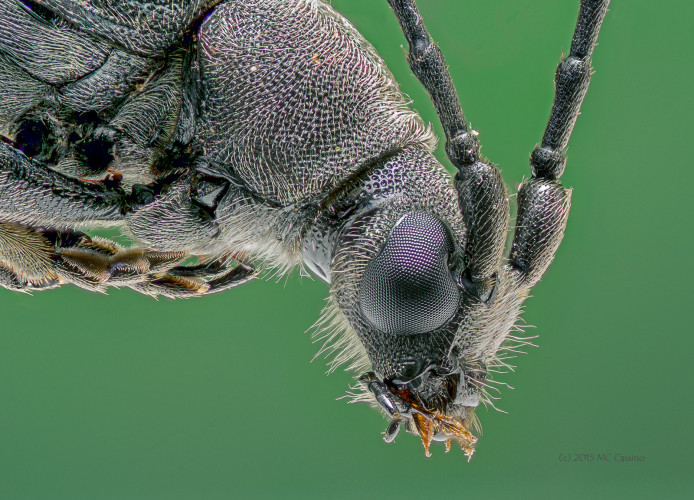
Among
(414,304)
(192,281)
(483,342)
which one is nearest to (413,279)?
(414,304)

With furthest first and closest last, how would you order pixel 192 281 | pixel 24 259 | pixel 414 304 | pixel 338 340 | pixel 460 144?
1. pixel 192 281
2. pixel 24 259
3. pixel 338 340
4. pixel 414 304
5. pixel 460 144

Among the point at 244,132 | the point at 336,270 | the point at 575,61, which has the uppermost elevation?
the point at 575,61

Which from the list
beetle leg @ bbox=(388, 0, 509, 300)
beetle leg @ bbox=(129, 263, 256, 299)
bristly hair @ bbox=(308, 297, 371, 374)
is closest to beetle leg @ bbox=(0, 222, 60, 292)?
beetle leg @ bbox=(129, 263, 256, 299)

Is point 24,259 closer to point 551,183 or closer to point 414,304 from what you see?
point 414,304

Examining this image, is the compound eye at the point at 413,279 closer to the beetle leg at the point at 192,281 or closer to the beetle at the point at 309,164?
the beetle at the point at 309,164

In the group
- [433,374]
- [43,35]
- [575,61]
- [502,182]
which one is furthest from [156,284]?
[575,61]

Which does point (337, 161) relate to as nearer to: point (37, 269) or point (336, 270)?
point (336, 270)

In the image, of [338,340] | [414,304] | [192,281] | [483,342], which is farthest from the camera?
[192,281]
